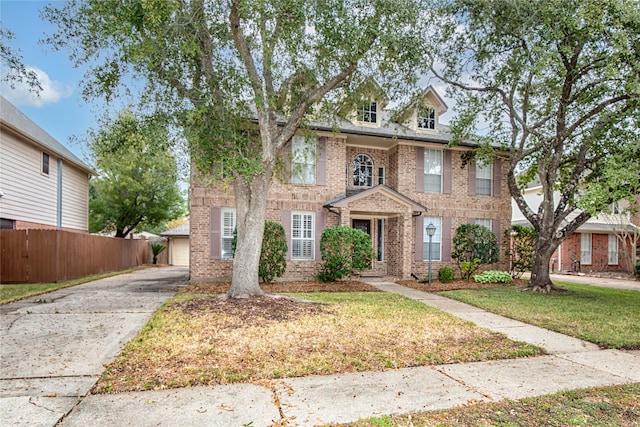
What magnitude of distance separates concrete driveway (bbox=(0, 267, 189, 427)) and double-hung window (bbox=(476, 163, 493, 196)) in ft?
39.9

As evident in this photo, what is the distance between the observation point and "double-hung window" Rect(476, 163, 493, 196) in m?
15.2

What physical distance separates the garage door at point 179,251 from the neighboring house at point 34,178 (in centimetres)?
861

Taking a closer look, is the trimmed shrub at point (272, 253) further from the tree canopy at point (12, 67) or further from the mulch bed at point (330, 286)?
the tree canopy at point (12, 67)

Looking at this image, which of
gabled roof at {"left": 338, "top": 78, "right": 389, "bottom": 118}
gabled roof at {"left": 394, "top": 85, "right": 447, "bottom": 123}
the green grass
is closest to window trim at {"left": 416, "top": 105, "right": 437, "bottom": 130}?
gabled roof at {"left": 394, "top": 85, "right": 447, "bottom": 123}

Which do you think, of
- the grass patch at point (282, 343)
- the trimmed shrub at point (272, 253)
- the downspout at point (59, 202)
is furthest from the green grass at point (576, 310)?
the downspout at point (59, 202)

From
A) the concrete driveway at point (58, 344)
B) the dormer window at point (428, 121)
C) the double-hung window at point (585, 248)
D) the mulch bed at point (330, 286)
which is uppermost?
the dormer window at point (428, 121)

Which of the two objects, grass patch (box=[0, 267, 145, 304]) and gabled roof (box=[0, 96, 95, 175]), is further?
gabled roof (box=[0, 96, 95, 175])

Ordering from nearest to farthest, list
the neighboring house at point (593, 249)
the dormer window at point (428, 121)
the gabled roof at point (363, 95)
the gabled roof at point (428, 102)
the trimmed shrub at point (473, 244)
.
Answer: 1. the gabled roof at point (363, 95)
2. the gabled roof at point (428, 102)
3. the trimmed shrub at point (473, 244)
4. the dormer window at point (428, 121)
5. the neighboring house at point (593, 249)

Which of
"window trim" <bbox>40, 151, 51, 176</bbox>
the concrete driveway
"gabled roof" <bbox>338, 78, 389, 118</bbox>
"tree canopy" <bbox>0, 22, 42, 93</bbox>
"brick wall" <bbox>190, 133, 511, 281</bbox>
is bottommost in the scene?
the concrete driveway

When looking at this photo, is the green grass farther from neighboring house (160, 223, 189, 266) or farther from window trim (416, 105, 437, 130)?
neighboring house (160, 223, 189, 266)

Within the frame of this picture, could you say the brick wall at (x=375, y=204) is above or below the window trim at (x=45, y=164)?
below

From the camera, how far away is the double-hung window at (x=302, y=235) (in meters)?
13.3

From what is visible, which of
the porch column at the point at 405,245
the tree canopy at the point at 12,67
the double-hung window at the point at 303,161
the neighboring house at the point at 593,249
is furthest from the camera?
the neighboring house at the point at 593,249

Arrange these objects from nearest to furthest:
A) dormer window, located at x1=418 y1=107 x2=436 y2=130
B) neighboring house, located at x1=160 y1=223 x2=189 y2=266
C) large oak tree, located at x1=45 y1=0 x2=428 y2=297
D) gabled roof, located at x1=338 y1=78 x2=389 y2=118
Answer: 1. large oak tree, located at x1=45 y1=0 x2=428 y2=297
2. gabled roof, located at x1=338 y1=78 x2=389 y2=118
3. dormer window, located at x1=418 y1=107 x2=436 y2=130
4. neighboring house, located at x1=160 y1=223 x2=189 y2=266
